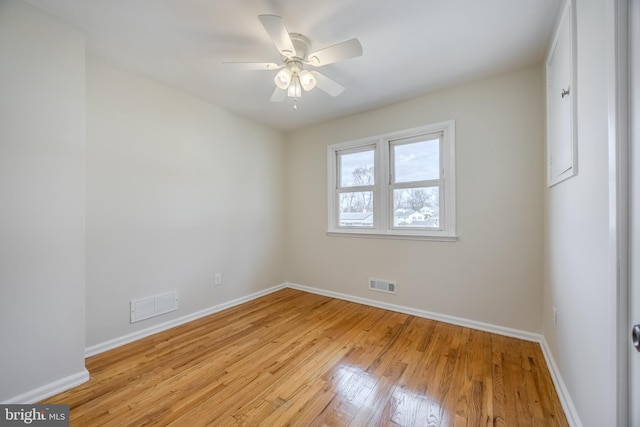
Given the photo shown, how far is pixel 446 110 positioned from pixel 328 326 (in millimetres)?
2641

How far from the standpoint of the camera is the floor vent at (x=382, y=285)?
118 inches

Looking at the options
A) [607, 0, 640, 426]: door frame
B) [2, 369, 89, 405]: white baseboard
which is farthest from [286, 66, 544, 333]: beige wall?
[2, 369, 89, 405]: white baseboard

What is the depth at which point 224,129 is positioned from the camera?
311 centimetres

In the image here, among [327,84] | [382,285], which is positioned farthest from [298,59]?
[382,285]

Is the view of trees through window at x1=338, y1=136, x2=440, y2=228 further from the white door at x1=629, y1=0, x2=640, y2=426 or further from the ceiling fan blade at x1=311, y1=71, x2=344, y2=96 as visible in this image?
the white door at x1=629, y1=0, x2=640, y2=426

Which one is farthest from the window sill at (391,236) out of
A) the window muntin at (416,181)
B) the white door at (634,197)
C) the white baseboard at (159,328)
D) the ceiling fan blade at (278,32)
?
the ceiling fan blade at (278,32)

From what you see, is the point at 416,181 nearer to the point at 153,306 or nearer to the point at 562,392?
the point at 562,392

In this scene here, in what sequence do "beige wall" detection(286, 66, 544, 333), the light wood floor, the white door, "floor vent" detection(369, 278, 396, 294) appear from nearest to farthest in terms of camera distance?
1. the white door
2. the light wood floor
3. "beige wall" detection(286, 66, 544, 333)
4. "floor vent" detection(369, 278, 396, 294)

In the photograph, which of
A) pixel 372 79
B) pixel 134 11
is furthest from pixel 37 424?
pixel 372 79

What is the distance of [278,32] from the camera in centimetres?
150

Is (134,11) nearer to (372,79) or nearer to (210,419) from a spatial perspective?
(372,79)

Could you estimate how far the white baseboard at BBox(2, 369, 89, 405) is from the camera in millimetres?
1514

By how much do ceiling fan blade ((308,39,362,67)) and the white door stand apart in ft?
3.86

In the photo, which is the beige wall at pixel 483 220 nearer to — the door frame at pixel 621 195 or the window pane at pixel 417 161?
the window pane at pixel 417 161
